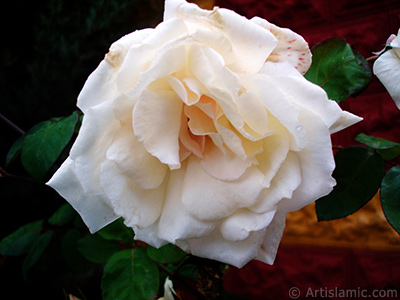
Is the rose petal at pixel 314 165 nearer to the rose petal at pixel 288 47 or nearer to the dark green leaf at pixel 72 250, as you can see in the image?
the rose petal at pixel 288 47

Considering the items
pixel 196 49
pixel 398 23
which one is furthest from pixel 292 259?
pixel 196 49

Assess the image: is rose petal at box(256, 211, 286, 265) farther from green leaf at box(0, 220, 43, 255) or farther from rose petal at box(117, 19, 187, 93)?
green leaf at box(0, 220, 43, 255)

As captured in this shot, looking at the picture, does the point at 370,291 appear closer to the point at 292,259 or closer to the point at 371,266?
the point at 371,266

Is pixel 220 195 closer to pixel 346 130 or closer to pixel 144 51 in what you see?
pixel 144 51

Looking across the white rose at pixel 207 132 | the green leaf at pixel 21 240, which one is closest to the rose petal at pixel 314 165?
the white rose at pixel 207 132

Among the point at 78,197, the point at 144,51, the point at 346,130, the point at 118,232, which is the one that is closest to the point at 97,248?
the point at 118,232

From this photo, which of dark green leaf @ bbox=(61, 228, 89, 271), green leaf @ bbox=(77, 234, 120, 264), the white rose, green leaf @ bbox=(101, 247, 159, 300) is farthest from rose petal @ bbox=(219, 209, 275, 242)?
dark green leaf @ bbox=(61, 228, 89, 271)
